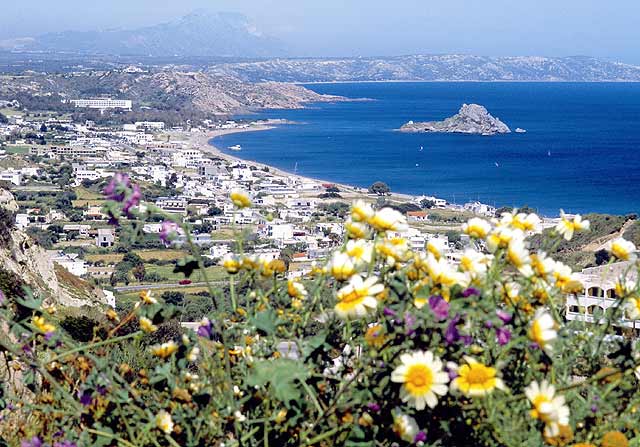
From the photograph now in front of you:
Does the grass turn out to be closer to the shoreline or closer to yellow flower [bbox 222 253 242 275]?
the shoreline

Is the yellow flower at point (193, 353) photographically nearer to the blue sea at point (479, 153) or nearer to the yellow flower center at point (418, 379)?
the yellow flower center at point (418, 379)

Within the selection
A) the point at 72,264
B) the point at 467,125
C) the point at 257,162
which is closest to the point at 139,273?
the point at 72,264

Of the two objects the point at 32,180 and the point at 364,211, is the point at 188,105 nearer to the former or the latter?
the point at 32,180

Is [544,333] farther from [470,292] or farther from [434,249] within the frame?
[434,249]

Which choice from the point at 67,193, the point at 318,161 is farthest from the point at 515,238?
the point at 318,161

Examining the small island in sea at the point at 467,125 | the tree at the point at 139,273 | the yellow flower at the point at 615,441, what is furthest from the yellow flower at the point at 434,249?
the small island in sea at the point at 467,125
